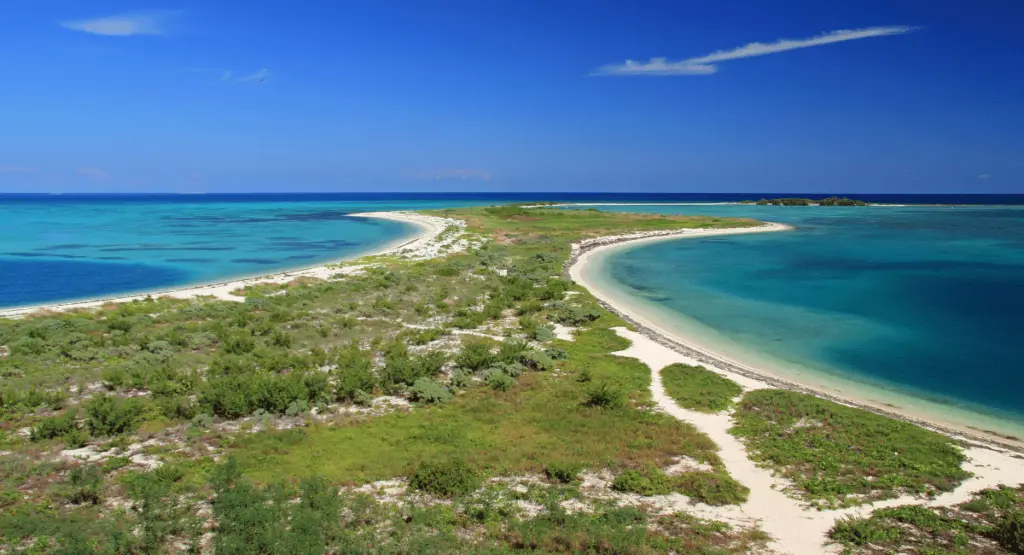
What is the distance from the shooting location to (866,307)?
34938mm

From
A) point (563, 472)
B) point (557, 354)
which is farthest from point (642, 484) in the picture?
point (557, 354)

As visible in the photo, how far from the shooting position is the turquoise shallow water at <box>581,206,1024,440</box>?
21.8m

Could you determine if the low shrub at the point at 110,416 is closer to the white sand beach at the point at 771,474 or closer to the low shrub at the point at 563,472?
the low shrub at the point at 563,472

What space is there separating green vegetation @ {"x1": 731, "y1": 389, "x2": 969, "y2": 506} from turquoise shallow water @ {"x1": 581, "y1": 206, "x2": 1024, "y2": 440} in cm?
433

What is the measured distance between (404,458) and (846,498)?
10133 mm

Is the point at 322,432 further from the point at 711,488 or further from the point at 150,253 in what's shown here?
the point at 150,253

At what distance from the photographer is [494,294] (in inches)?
1372

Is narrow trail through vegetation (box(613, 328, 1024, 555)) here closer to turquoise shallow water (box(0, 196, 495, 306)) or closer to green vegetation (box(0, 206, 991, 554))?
green vegetation (box(0, 206, 991, 554))

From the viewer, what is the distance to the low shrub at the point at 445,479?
12289 mm

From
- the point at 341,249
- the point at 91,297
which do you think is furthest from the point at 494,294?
the point at 341,249

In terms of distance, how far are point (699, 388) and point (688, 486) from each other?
23.1 ft

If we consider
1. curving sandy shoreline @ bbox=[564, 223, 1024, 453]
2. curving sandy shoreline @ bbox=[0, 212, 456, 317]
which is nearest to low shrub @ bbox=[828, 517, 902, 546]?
curving sandy shoreline @ bbox=[564, 223, 1024, 453]

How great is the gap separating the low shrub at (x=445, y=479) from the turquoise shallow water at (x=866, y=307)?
1600 centimetres

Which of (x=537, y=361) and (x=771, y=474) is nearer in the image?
(x=771, y=474)
